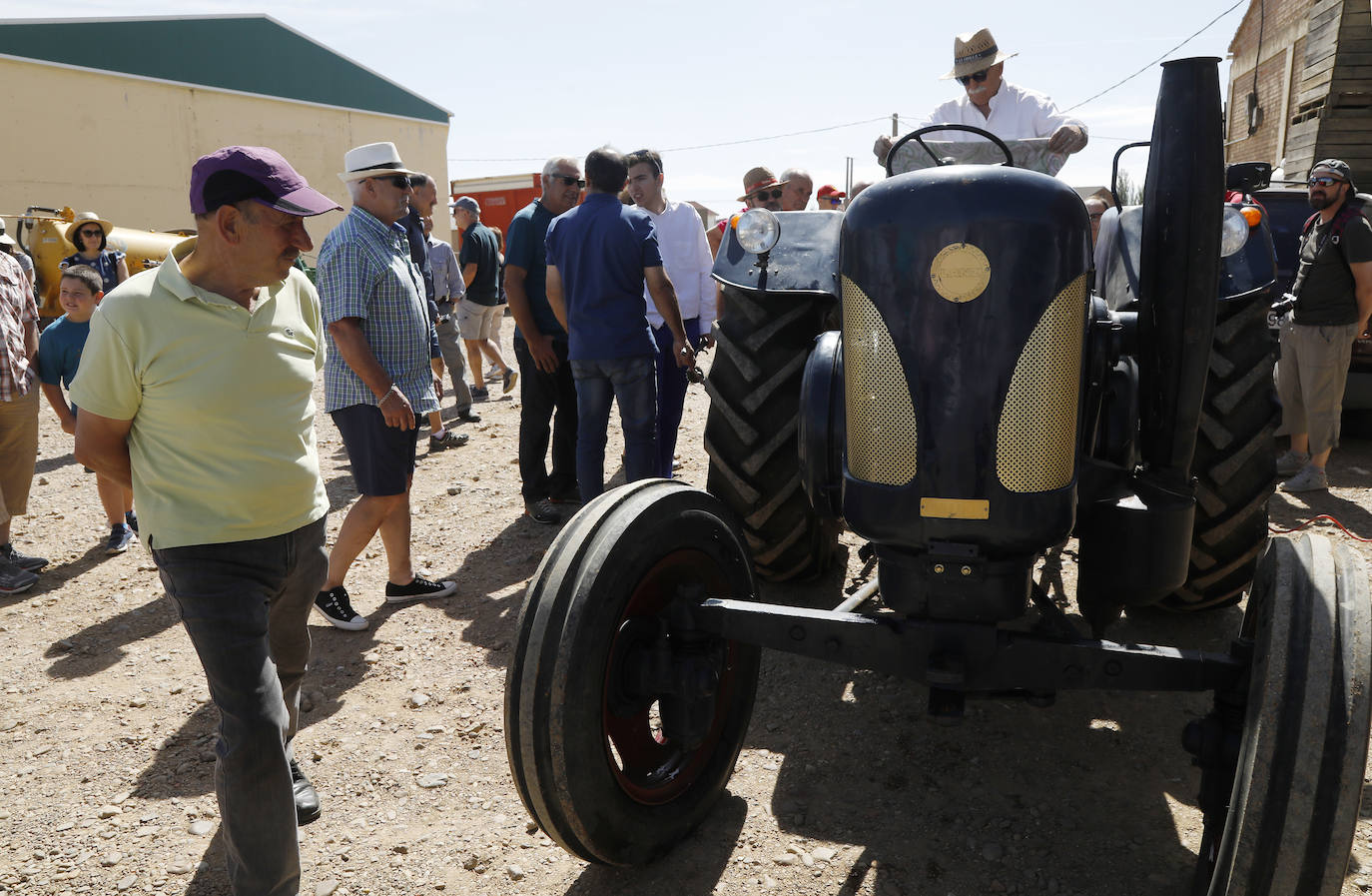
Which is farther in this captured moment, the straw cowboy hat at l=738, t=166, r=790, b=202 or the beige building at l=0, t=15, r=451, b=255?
the beige building at l=0, t=15, r=451, b=255

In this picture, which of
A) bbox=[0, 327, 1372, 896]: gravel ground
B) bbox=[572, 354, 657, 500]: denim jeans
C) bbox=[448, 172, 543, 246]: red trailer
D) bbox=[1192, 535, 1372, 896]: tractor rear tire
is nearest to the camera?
bbox=[1192, 535, 1372, 896]: tractor rear tire

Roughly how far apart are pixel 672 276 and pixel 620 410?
1.54m

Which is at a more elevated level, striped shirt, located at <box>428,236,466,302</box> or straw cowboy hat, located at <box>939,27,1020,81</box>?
straw cowboy hat, located at <box>939,27,1020,81</box>

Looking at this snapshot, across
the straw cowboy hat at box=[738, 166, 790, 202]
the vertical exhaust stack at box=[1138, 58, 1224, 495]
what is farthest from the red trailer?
the vertical exhaust stack at box=[1138, 58, 1224, 495]

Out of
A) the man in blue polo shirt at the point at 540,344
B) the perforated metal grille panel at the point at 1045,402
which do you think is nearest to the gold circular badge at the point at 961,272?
the perforated metal grille panel at the point at 1045,402

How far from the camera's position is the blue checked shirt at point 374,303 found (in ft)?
13.2

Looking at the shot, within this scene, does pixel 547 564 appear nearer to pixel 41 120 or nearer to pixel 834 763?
pixel 834 763

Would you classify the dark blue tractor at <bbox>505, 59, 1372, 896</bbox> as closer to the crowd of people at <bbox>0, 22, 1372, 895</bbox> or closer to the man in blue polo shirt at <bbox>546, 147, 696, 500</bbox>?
the crowd of people at <bbox>0, 22, 1372, 895</bbox>

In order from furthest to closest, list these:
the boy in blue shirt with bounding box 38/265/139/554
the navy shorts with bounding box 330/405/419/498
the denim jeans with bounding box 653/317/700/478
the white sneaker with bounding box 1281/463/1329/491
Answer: the white sneaker with bounding box 1281/463/1329/491
the denim jeans with bounding box 653/317/700/478
the boy in blue shirt with bounding box 38/265/139/554
the navy shorts with bounding box 330/405/419/498

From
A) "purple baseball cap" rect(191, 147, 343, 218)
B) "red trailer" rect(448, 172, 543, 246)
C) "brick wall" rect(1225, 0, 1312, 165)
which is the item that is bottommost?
"purple baseball cap" rect(191, 147, 343, 218)

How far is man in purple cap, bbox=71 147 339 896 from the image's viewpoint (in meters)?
2.29

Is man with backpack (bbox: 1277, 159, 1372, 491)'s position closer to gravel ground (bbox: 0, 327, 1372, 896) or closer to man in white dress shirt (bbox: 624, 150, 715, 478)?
gravel ground (bbox: 0, 327, 1372, 896)

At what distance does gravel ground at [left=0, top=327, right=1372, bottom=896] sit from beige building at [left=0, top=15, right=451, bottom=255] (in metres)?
15.8

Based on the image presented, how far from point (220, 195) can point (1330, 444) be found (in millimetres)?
6385
